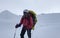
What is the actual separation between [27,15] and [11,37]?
1817mm

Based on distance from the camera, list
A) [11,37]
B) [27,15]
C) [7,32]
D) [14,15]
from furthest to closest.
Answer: [14,15] < [7,32] < [11,37] < [27,15]

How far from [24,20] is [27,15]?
19 centimetres

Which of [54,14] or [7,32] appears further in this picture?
[54,14]

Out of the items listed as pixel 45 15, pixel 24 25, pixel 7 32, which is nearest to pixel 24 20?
pixel 24 25

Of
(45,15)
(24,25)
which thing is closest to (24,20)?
(24,25)

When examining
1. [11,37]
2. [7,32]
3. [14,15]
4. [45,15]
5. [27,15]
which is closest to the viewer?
[27,15]

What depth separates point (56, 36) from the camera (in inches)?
439

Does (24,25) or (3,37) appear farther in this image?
(3,37)

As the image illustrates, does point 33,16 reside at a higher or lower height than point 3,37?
higher

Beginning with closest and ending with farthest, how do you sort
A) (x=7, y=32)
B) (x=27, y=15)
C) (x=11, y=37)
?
(x=27, y=15)
(x=11, y=37)
(x=7, y=32)

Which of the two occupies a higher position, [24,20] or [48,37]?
[24,20]

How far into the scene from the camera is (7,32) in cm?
1198

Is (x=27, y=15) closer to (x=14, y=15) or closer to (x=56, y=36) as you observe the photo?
(x=56, y=36)

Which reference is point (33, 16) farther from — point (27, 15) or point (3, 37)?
point (3, 37)
